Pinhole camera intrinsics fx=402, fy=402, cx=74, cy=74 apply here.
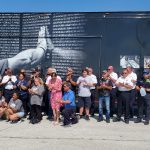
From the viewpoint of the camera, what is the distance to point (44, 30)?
1211cm

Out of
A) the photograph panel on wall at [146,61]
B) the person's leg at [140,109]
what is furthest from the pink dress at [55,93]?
the photograph panel on wall at [146,61]

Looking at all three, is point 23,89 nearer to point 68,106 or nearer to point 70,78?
point 70,78

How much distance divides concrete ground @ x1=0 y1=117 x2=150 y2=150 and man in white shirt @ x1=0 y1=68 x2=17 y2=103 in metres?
1.13

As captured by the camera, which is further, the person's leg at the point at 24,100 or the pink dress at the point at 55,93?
the person's leg at the point at 24,100

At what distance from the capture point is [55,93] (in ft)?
36.2

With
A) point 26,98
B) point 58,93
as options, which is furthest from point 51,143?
point 26,98

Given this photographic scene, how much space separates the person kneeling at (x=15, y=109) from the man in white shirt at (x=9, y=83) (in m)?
0.54

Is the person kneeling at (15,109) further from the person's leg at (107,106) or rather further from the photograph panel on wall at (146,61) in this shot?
the photograph panel on wall at (146,61)

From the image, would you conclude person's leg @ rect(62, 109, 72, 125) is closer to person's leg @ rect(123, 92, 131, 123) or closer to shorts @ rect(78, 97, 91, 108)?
shorts @ rect(78, 97, 91, 108)

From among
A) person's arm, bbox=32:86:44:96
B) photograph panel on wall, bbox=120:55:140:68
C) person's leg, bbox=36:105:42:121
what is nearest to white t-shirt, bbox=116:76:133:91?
photograph panel on wall, bbox=120:55:140:68

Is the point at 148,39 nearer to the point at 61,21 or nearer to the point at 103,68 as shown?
the point at 103,68

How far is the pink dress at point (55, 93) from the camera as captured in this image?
11016 mm

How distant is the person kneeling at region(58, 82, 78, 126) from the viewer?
34.3ft

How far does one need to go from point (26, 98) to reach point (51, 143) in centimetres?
355
